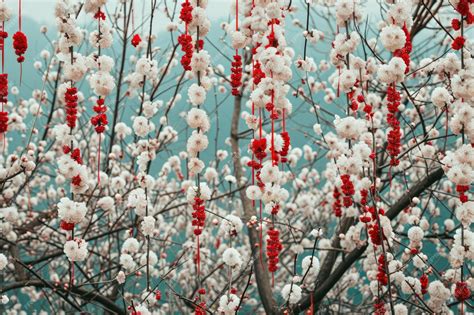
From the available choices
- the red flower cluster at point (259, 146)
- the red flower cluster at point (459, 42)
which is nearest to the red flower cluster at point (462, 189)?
the red flower cluster at point (459, 42)

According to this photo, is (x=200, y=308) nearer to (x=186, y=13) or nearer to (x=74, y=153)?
(x=74, y=153)

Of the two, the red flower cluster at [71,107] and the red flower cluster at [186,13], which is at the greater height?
the red flower cluster at [186,13]

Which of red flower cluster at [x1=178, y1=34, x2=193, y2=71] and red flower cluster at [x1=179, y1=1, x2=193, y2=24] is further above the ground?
red flower cluster at [x1=179, y1=1, x2=193, y2=24]

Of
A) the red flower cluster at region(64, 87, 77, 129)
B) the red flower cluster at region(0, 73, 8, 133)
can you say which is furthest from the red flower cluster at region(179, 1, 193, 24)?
the red flower cluster at region(0, 73, 8, 133)

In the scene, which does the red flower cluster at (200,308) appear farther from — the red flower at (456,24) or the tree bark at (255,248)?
the tree bark at (255,248)

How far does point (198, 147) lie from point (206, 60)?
0.37 metres

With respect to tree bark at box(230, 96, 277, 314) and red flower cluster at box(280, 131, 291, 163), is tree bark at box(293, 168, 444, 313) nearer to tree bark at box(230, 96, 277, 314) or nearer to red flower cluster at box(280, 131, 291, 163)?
tree bark at box(230, 96, 277, 314)

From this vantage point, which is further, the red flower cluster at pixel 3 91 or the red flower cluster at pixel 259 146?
the red flower cluster at pixel 3 91

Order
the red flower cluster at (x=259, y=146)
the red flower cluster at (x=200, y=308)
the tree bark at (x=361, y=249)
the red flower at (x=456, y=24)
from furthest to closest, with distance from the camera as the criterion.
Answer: the tree bark at (x=361, y=249) < the red flower cluster at (x=200, y=308) < the red flower at (x=456, y=24) < the red flower cluster at (x=259, y=146)

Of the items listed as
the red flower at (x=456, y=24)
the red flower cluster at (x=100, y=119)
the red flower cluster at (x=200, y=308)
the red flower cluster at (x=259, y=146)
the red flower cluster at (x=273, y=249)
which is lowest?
the red flower cluster at (x=200, y=308)

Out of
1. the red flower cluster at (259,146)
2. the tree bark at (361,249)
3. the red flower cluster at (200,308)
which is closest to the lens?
the red flower cluster at (259,146)

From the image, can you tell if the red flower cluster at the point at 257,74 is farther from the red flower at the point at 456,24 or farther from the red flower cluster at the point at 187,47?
the red flower at the point at 456,24

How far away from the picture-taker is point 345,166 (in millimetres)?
2775

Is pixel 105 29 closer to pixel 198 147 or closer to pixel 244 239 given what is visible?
pixel 198 147
